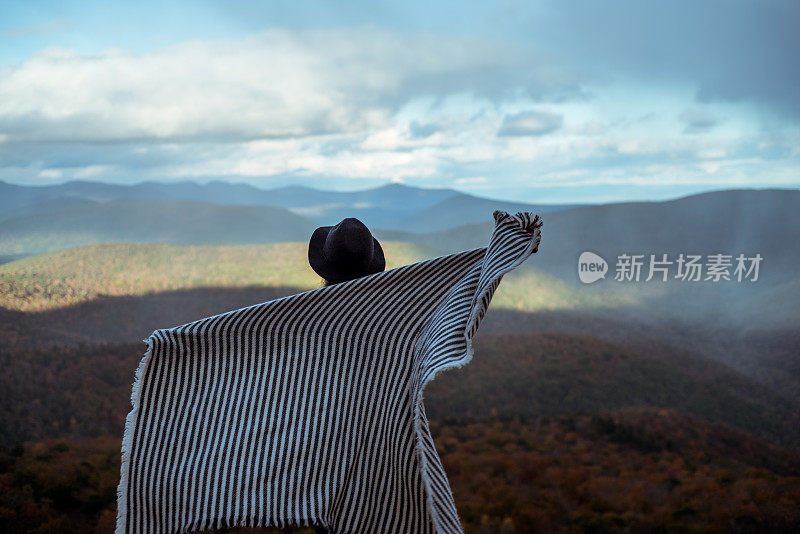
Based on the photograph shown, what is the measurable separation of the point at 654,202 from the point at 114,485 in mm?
23400

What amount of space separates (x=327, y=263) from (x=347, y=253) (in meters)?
0.10

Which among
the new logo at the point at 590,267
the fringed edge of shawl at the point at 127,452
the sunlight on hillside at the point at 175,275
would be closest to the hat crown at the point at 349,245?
the fringed edge of shawl at the point at 127,452

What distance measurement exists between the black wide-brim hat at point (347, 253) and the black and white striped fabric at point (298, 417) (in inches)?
5.8

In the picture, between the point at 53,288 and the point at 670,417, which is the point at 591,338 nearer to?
the point at 670,417

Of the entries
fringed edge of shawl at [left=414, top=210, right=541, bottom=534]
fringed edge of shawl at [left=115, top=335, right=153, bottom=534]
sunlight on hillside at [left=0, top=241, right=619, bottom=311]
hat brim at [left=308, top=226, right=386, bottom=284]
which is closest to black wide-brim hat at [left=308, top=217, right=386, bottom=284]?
hat brim at [left=308, top=226, right=386, bottom=284]

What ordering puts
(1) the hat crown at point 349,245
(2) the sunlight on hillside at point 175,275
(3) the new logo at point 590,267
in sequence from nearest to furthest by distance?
(1) the hat crown at point 349,245 → (2) the sunlight on hillside at point 175,275 → (3) the new logo at point 590,267

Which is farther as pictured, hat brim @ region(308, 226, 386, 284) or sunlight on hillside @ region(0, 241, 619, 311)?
sunlight on hillside @ region(0, 241, 619, 311)

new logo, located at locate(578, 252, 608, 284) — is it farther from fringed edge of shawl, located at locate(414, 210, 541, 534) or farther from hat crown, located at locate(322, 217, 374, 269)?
fringed edge of shawl, located at locate(414, 210, 541, 534)

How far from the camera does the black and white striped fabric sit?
144 centimetres

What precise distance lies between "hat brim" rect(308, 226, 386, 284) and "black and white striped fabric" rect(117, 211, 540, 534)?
0.57ft

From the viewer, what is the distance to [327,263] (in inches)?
67.9

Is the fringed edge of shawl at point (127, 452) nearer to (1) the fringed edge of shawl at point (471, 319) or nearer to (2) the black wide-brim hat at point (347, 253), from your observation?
(2) the black wide-brim hat at point (347, 253)

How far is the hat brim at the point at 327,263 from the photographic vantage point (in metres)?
1.72

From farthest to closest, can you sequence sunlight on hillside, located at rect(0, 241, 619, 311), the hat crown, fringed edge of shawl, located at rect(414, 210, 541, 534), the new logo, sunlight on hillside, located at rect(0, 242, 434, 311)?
the new logo → sunlight on hillside, located at rect(0, 241, 619, 311) → sunlight on hillside, located at rect(0, 242, 434, 311) → the hat crown → fringed edge of shawl, located at rect(414, 210, 541, 534)
